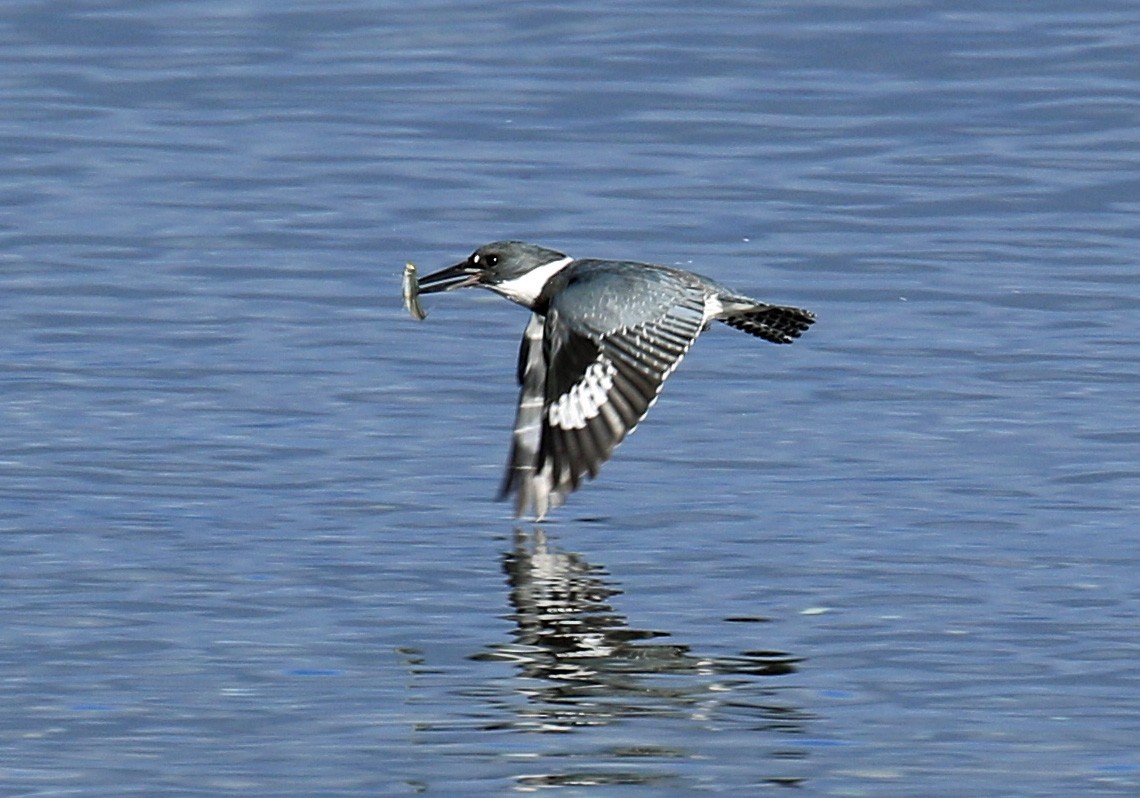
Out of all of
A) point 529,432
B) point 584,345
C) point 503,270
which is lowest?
point 529,432

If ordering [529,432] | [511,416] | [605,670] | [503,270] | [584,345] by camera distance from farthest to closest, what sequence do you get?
[511,416] → [503,270] → [529,432] → [584,345] → [605,670]

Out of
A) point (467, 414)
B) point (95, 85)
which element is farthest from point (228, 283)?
point (95, 85)

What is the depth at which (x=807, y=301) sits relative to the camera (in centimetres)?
1157

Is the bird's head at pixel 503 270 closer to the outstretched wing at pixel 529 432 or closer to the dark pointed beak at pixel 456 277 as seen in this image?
the dark pointed beak at pixel 456 277

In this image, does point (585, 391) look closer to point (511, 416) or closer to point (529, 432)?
point (529, 432)

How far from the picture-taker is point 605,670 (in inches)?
267

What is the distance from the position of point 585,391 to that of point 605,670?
1.47 m

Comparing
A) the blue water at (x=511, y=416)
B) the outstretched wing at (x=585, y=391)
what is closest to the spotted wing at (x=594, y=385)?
the outstretched wing at (x=585, y=391)

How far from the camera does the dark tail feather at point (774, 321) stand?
9234 mm

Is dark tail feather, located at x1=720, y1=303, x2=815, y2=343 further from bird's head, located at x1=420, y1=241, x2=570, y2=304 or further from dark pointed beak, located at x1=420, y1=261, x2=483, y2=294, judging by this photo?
dark pointed beak, located at x1=420, y1=261, x2=483, y2=294

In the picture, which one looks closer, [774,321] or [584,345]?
[584,345]

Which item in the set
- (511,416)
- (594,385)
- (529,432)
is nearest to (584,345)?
(594,385)

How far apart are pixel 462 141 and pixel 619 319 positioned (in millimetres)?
6842

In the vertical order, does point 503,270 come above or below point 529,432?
above
